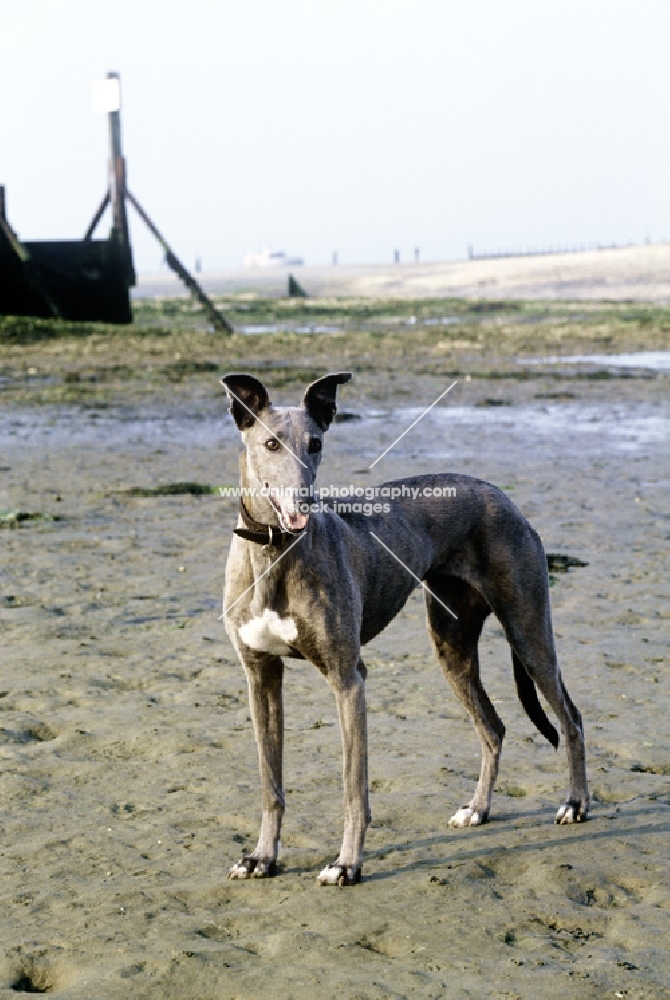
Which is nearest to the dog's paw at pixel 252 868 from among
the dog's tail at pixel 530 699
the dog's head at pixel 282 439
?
the dog's head at pixel 282 439

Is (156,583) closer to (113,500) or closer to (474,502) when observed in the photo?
(113,500)

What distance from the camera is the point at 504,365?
27.8 m

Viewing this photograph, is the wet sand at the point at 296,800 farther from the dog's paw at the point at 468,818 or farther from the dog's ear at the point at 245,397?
the dog's ear at the point at 245,397

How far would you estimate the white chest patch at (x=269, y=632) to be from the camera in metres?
4.85

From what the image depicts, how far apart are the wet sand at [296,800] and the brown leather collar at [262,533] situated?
4.29ft

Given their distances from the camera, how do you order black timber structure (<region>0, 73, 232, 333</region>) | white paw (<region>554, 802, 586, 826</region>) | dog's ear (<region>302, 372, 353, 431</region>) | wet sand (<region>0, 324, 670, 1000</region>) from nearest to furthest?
wet sand (<region>0, 324, 670, 1000</region>)
dog's ear (<region>302, 372, 353, 431</region>)
white paw (<region>554, 802, 586, 826</region>)
black timber structure (<region>0, 73, 232, 333</region>)

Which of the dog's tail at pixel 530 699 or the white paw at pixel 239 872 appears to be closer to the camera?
the white paw at pixel 239 872

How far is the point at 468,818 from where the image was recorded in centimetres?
555

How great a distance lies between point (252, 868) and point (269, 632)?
3.06 feet

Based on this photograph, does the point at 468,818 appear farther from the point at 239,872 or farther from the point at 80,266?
the point at 80,266

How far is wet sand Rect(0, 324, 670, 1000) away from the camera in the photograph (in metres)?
4.22

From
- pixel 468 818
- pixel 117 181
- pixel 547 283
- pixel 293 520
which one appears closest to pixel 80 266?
pixel 117 181

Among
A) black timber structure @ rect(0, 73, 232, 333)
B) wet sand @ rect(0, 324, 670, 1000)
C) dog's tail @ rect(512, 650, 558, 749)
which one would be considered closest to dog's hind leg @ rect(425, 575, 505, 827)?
dog's tail @ rect(512, 650, 558, 749)

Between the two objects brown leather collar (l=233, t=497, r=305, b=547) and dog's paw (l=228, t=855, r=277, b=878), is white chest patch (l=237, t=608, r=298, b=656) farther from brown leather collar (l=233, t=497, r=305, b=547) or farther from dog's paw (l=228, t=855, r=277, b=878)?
dog's paw (l=228, t=855, r=277, b=878)
